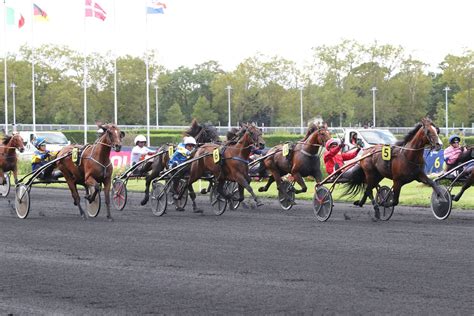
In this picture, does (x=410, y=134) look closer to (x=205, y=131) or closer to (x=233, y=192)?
(x=233, y=192)

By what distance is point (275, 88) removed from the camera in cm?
6450

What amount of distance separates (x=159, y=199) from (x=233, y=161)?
4.60 ft

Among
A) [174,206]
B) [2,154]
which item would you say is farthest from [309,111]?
[174,206]

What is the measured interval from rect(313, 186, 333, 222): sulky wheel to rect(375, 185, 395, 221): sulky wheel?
2.43 feet

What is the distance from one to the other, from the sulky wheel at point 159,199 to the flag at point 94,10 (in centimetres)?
2283

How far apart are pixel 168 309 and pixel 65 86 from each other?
5813 centimetres

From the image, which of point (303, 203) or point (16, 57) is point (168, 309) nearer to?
point (303, 203)

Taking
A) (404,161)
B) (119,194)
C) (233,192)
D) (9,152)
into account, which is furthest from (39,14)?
(404,161)

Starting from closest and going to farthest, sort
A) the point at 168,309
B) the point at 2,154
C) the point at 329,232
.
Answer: the point at 168,309 → the point at 329,232 → the point at 2,154

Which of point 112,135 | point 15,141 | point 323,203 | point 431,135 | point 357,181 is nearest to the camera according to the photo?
A: point 431,135

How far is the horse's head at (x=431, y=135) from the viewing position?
1384 centimetres

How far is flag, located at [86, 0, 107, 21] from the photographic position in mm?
38562

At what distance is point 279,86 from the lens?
212 feet

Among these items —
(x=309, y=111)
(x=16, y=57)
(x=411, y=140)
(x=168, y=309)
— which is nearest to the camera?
(x=168, y=309)
